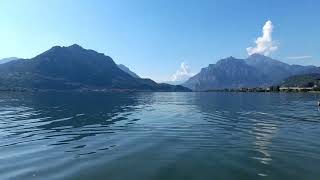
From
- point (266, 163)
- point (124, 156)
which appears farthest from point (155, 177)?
point (266, 163)

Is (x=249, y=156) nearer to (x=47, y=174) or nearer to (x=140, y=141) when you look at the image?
(x=140, y=141)

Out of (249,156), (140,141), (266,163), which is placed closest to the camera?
(266,163)

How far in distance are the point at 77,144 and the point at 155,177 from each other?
17148 millimetres

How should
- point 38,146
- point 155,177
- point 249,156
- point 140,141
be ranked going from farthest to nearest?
point 140,141
point 38,146
point 249,156
point 155,177

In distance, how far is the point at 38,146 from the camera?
39.9 meters

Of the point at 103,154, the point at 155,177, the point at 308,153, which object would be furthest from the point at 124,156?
the point at 308,153

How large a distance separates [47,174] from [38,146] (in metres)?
13.4

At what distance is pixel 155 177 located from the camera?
2673cm

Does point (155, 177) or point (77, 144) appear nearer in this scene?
point (155, 177)

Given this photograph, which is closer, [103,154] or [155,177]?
[155,177]

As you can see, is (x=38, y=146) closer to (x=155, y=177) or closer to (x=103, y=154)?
(x=103, y=154)

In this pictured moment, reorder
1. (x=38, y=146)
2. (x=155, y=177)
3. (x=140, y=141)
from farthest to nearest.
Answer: (x=140, y=141)
(x=38, y=146)
(x=155, y=177)

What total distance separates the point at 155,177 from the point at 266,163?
10385mm

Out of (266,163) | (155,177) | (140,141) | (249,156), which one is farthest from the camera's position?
(140,141)
